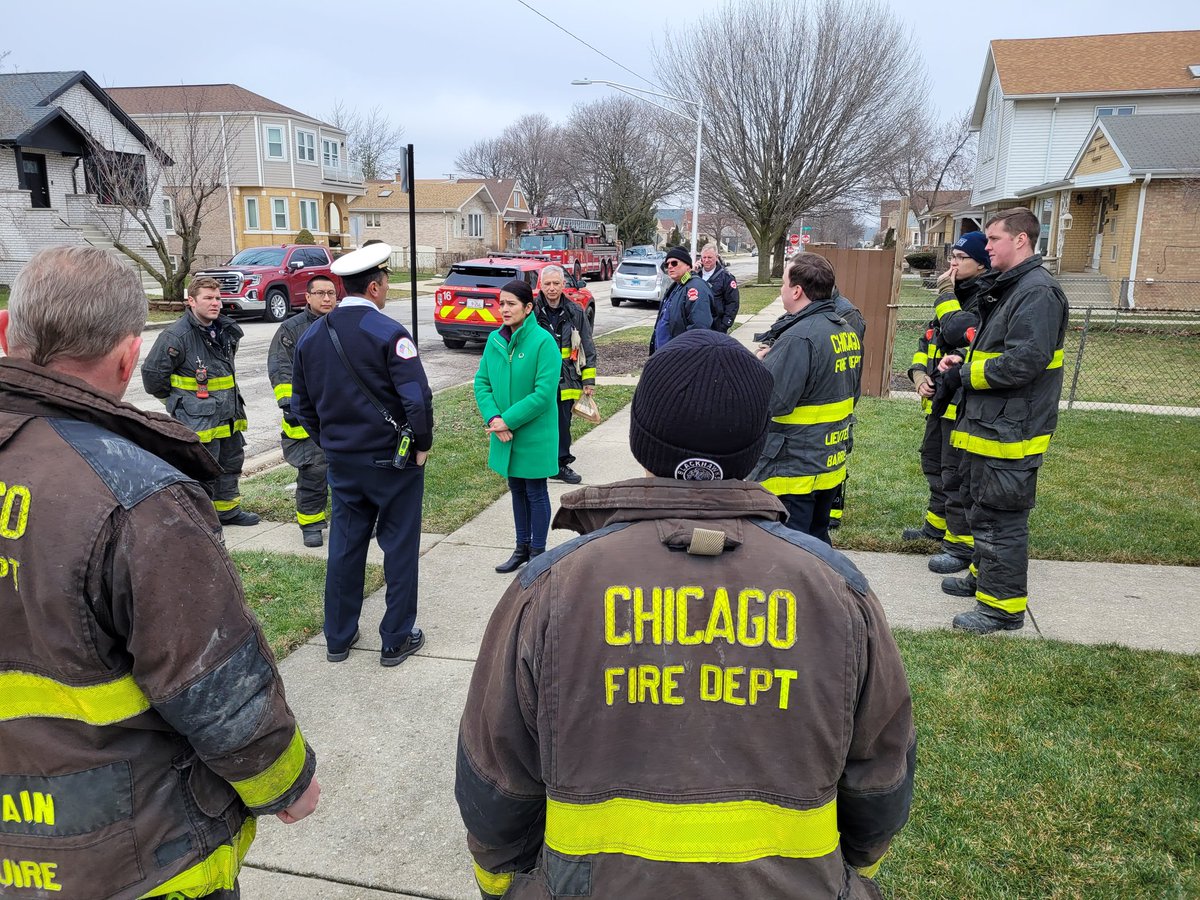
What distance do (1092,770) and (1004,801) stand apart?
457 mm

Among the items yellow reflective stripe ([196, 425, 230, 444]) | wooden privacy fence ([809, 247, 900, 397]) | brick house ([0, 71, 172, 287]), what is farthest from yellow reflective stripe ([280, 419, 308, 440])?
brick house ([0, 71, 172, 287])

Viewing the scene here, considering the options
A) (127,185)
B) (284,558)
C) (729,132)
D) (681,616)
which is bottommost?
(284,558)

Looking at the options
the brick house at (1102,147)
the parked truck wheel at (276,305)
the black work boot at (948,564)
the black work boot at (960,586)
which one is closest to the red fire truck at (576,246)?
the parked truck wheel at (276,305)

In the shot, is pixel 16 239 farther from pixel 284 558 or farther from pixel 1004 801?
pixel 1004 801

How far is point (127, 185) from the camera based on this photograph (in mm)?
22266

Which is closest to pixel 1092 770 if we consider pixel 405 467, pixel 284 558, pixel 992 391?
pixel 992 391

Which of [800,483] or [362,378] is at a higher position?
[362,378]

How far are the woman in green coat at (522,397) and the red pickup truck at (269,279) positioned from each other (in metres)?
16.1

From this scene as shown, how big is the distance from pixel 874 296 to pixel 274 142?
122 ft

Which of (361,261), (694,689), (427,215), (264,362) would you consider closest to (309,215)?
(427,215)

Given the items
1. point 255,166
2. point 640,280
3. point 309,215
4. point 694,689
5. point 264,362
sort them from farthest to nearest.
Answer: point 309,215
point 255,166
point 640,280
point 264,362
point 694,689

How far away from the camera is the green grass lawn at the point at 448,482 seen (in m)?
6.82

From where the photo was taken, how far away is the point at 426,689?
4121 mm

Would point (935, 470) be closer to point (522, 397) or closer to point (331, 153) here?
point (522, 397)
